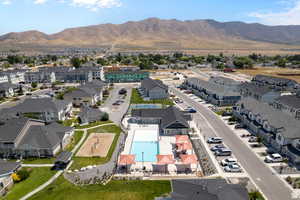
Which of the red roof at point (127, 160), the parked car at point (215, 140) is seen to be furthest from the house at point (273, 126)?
the red roof at point (127, 160)

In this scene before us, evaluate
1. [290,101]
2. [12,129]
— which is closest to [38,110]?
[12,129]

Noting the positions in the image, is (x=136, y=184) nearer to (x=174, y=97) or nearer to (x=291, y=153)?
(x=291, y=153)

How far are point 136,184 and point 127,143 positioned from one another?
11.5 meters

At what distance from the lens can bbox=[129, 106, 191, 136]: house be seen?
4019cm

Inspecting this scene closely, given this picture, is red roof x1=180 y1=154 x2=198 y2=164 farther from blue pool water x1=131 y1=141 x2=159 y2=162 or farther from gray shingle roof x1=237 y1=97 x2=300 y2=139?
gray shingle roof x1=237 y1=97 x2=300 y2=139

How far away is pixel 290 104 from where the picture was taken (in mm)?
48312

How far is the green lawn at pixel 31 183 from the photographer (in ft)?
83.0

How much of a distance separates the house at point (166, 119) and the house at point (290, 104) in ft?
73.0

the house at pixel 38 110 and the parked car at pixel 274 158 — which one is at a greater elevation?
the house at pixel 38 110

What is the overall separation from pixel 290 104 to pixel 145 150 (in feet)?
114

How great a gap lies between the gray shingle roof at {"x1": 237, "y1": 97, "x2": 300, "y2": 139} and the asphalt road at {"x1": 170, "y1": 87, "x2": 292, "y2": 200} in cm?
574

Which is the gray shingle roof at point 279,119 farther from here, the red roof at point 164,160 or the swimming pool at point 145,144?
the swimming pool at point 145,144

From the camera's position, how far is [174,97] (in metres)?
67.0

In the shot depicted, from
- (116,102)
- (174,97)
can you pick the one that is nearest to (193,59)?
(174,97)
